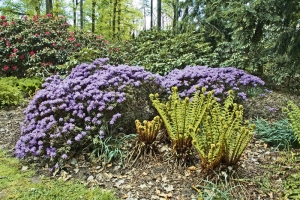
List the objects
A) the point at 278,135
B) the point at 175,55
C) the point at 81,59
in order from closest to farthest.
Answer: the point at 278,135 < the point at 81,59 < the point at 175,55

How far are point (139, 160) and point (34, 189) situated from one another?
1.11 m

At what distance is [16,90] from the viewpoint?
5148mm

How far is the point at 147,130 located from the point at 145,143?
188 mm

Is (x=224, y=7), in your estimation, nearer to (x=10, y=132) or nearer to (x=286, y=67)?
(x=286, y=67)

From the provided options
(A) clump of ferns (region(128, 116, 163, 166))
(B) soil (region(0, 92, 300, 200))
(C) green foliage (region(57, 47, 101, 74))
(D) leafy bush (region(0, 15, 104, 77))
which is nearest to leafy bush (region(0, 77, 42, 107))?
(D) leafy bush (region(0, 15, 104, 77))

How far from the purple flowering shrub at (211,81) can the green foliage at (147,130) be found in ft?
3.81

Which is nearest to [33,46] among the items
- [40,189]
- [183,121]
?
[40,189]

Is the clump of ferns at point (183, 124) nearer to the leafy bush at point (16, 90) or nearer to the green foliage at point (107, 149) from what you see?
the green foliage at point (107, 149)

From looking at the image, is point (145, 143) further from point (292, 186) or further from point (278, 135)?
point (278, 135)

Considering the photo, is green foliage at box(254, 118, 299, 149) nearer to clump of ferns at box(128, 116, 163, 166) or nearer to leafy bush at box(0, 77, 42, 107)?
clump of ferns at box(128, 116, 163, 166)

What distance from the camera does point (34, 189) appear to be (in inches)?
102

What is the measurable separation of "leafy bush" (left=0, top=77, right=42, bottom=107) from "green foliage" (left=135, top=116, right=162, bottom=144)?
3262mm

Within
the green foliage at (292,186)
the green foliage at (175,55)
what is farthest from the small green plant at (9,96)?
the green foliage at (292,186)

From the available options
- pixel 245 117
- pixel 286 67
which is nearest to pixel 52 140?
pixel 245 117
